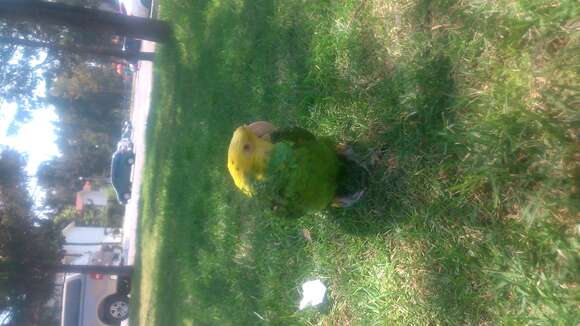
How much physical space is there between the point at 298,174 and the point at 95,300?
38.1ft

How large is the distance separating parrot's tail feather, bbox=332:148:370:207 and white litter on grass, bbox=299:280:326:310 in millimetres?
793

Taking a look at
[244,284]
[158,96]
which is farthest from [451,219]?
[158,96]

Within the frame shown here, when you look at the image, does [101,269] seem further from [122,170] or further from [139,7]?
[139,7]

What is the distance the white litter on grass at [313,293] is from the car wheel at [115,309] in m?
9.49

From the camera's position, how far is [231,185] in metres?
5.74

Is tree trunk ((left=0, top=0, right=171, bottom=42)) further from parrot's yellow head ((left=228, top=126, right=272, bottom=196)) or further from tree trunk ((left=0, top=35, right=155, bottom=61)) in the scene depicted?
parrot's yellow head ((left=228, top=126, right=272, bottom=196))

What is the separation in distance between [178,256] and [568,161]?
5764mm

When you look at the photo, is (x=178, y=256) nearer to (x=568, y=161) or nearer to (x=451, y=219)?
(x=451, y=219)

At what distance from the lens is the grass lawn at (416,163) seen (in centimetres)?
237

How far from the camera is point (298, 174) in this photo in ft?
9.67

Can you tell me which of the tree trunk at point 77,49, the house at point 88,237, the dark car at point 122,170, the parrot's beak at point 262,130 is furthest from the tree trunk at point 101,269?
the house at point 88,237

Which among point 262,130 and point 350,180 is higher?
point 262,130

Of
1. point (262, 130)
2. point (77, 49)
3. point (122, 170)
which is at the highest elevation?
point (77, 49)

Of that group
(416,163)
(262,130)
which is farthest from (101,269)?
(416,163)
